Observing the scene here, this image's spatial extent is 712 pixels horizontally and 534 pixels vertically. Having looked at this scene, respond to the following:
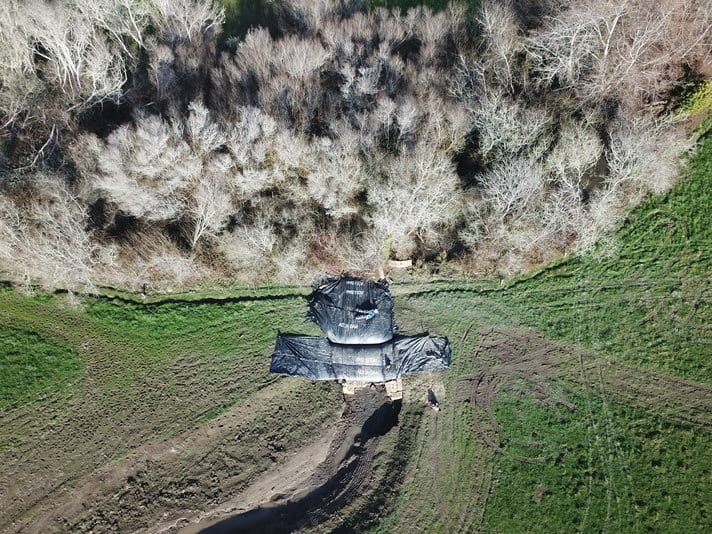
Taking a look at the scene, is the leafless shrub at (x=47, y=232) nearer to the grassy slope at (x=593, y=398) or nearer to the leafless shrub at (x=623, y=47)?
the grassy slope at (x=593, y=398)

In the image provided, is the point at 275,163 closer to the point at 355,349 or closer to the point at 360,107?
the point at 360,107

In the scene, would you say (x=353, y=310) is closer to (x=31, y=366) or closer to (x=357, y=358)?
(x=357, y=358)

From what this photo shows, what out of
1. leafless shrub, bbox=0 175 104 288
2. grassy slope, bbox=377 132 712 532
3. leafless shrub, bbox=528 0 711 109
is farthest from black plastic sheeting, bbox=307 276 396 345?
leafless shrub, bbox=528 0 711 109

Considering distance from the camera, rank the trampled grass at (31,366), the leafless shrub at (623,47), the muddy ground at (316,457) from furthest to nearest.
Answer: the leafless shrub at (623,47), the trampled grass at (31,366), the muddy ground at (316,457)

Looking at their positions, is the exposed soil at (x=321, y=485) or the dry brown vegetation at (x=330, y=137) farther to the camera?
the dry brown vegetation at (x=330, y=137)

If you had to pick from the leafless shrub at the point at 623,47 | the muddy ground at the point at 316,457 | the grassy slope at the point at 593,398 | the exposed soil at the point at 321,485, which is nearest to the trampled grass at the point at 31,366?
the muddy ground at the point at 316,457

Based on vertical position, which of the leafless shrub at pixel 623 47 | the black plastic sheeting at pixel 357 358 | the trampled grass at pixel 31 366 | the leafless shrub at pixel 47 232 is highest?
the leafless shrub at pixel 623 47
